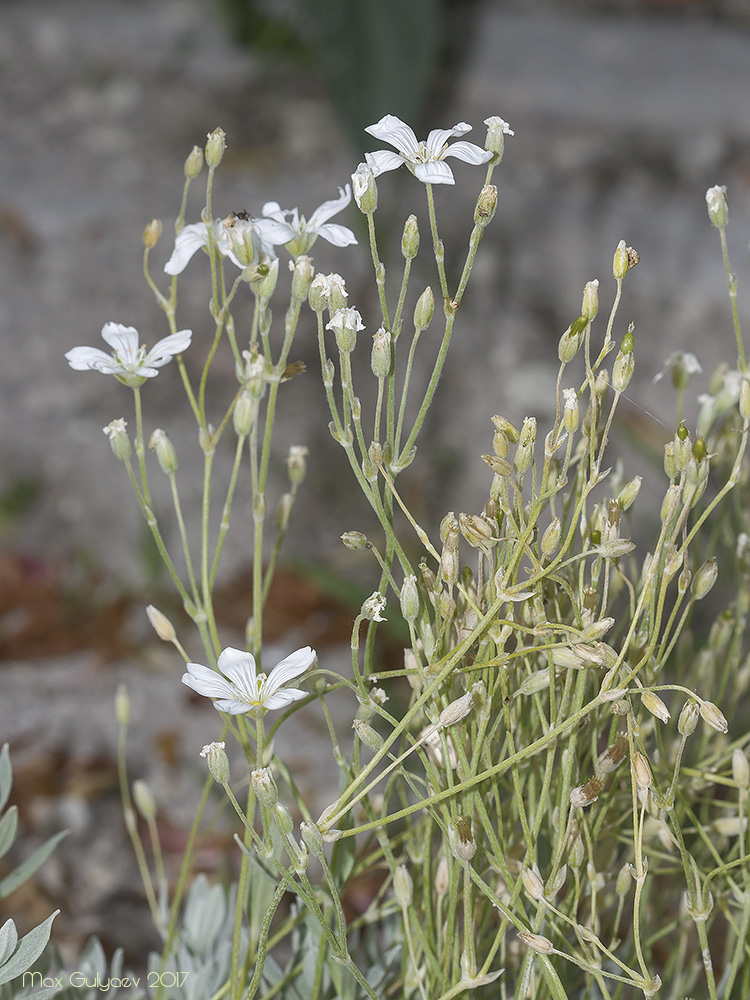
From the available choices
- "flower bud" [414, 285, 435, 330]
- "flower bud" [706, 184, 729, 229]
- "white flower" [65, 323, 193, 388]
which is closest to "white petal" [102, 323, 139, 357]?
"white flower" [65, 323, 193, 388]

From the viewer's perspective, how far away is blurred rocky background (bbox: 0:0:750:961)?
0.94m

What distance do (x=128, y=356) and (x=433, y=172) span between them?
0.13 metres

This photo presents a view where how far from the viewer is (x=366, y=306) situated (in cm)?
143

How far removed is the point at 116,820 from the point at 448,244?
3.47 feet

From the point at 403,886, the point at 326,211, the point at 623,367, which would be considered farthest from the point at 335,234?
the point at 403,886

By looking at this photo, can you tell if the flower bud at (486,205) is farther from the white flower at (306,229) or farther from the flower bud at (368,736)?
the flower bud at (368,736)

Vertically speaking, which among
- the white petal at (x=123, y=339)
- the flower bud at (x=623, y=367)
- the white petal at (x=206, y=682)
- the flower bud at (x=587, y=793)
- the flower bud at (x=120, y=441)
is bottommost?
the flower bud at (x=587, y=793)

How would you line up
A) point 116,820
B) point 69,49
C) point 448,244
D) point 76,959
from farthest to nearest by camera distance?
point 69,49
point 448,244
point 116,820
point 76,959

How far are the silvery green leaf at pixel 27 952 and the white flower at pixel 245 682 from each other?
0.11 m

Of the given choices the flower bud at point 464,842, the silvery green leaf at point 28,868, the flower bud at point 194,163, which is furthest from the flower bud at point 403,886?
the flower bud at point 194,163

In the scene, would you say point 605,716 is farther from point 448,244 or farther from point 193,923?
point 448,244

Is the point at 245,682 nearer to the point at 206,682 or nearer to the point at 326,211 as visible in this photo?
the point at 206,682

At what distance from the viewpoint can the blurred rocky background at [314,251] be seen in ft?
3.08

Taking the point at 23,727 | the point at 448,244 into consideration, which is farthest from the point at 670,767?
the point at 448,244
